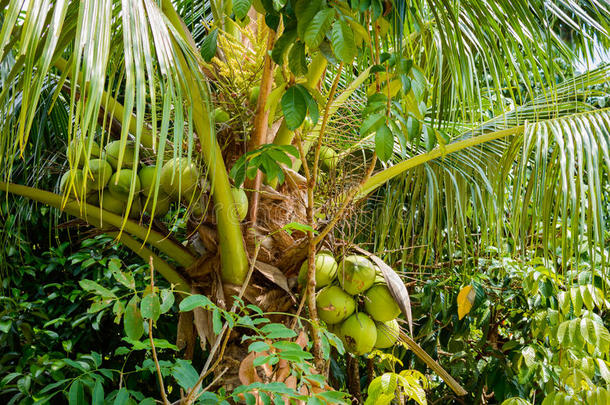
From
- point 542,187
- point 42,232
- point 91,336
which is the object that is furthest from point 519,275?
point 42,232

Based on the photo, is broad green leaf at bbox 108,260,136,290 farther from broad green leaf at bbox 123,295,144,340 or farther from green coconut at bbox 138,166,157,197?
green coconut at bbox 138,166,157,197

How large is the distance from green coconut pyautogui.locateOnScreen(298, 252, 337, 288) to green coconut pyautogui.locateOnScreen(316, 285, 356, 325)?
28 millimetres

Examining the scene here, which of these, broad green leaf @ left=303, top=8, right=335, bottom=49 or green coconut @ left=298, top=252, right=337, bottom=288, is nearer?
broad green leaf @ left=303, top=8, right=335, bottom=49

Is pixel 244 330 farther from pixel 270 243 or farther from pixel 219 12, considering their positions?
pixel 219 12

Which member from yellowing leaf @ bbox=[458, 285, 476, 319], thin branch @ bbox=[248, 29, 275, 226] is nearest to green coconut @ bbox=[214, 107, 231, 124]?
thin branch @ bbox=[248, 29, 275, 226]

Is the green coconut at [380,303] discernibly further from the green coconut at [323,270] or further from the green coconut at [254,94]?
the green coconut at [254,94]

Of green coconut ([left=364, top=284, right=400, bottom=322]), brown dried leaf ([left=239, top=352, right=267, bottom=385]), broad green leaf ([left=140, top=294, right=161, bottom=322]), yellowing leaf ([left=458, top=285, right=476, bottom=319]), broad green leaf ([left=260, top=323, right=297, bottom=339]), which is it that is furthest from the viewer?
yellowing leaf ([left=458, top=285, right=476, bottom=319])

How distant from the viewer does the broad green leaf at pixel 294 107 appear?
1.39 metres

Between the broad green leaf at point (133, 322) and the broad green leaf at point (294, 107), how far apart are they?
1.84ft

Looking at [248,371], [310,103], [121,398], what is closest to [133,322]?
[121,398]

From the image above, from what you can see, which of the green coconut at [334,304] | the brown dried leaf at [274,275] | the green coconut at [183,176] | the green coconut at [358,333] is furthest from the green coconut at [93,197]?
the green coconut at [358,333]

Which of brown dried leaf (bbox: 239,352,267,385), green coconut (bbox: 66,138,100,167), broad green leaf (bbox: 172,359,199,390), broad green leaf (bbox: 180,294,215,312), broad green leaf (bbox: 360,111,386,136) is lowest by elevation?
brown dried leaf (bbox: 239,352,267,385)

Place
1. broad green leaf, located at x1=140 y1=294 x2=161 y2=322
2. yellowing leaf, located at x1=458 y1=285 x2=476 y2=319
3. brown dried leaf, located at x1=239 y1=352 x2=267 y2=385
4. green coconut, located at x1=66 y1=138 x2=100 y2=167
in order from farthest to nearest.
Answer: yellowing leaf, located at x1=458 y1=285 x2=476 y2=319 → brown dried leaf, located at x1=239 y1=352 x2=267 y2=385 → broad green leaf, located at x1=140 y1=294 x2=161 y2=322 → green coconut, located at x1=66 y1=138 x2=100 y2=167

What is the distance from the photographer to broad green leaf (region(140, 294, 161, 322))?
126 centimetres
